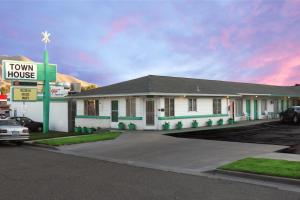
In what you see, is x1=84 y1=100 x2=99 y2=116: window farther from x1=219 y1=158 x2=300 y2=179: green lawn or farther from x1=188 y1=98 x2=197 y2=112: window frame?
x1=219 y1=158 x2=300 y2=179: green lawn

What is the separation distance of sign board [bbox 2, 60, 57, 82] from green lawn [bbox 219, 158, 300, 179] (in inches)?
807

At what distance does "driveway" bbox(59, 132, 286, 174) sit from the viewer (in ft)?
40.9

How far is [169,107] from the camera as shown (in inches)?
1056

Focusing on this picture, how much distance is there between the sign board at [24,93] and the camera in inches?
1092

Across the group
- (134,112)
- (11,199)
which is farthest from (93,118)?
(11,199)

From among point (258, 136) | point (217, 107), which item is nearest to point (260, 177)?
point (258, 136)

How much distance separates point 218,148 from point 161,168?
479cm

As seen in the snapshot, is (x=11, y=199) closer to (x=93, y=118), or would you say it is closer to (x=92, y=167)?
(x=92, y=167)

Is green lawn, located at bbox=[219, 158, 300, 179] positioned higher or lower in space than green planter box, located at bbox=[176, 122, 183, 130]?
lower

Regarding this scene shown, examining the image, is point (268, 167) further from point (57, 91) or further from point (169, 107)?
point (57, 91)

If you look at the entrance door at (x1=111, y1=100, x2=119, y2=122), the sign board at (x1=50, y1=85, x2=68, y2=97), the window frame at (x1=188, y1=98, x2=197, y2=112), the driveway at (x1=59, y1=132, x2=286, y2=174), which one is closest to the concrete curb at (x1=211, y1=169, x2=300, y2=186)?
the driveway at (x1=59, y1=132, x2=286, y2=174)

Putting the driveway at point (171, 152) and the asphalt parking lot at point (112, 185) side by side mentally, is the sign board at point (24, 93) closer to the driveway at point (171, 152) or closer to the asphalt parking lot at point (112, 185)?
the driveway at point (171, 152)

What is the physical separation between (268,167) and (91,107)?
21600mm

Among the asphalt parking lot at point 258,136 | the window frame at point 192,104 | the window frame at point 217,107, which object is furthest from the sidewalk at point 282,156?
the window frame at point 217,107
